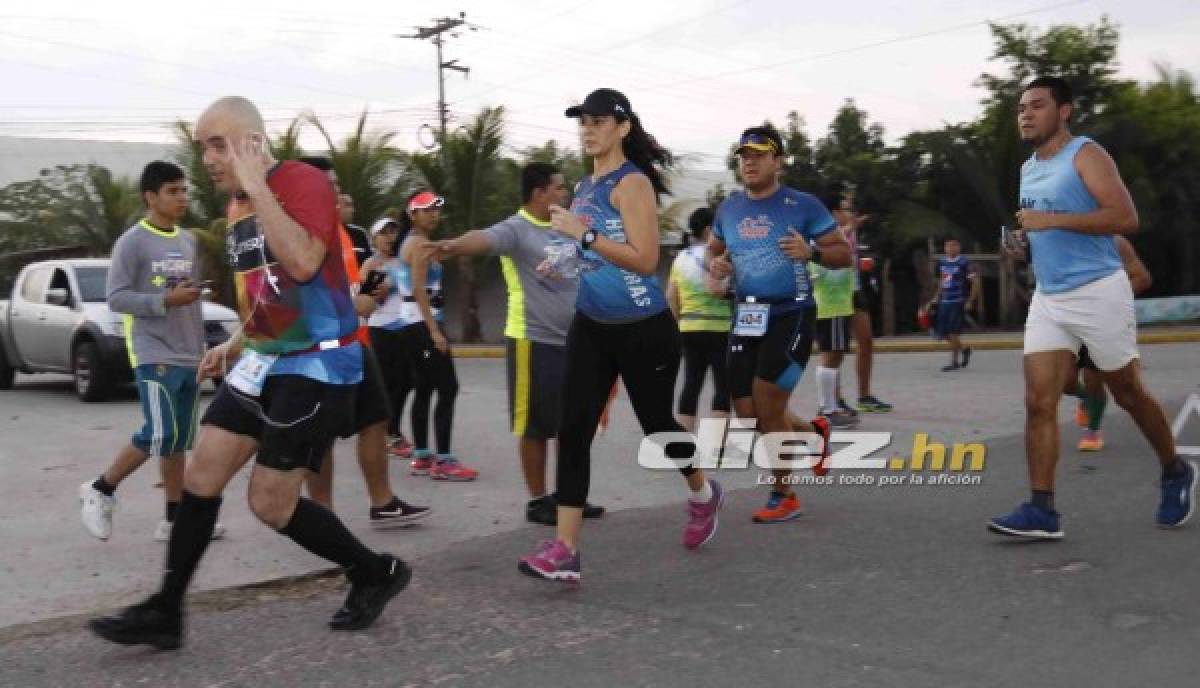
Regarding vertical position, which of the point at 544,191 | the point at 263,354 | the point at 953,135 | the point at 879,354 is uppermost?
the point at 953,135

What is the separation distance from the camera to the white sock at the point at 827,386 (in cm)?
1048

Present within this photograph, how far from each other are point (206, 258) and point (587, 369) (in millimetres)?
17873

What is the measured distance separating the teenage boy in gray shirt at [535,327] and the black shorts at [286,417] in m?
2.39

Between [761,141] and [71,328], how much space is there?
10.2 m

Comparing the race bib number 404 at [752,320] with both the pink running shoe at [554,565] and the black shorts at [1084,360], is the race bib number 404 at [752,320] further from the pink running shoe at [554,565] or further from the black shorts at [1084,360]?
the pink running shoe at [554,565]

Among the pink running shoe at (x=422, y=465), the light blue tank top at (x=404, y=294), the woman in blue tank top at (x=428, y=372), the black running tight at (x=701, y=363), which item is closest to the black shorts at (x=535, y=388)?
the woman in blue tank top at (x=428, y=372)

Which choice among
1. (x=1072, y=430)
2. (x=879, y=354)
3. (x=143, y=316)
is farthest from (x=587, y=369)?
(x=879, y=354)

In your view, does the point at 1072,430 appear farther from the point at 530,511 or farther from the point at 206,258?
the point at 206,258

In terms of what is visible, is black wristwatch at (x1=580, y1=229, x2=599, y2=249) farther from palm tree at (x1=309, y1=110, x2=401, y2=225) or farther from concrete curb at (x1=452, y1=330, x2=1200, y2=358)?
palm tree at (x1=309, y1=110, x2=401, y2=225)

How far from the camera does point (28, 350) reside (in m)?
15.4

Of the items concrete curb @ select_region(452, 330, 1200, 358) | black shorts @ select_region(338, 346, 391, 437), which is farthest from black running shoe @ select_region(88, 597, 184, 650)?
concrete curb @ select_region(452, 330, 1200, 358)

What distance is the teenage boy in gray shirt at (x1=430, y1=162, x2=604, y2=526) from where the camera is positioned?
6934mm

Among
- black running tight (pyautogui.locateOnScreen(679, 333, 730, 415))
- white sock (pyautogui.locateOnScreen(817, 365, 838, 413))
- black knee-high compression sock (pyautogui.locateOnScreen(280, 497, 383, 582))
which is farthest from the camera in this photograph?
white sock (pyautogui.locateOnScreen(817, 365, 838, 413))

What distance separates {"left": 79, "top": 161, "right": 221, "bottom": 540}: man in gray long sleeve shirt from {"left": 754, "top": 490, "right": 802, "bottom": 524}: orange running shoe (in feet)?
8.83
